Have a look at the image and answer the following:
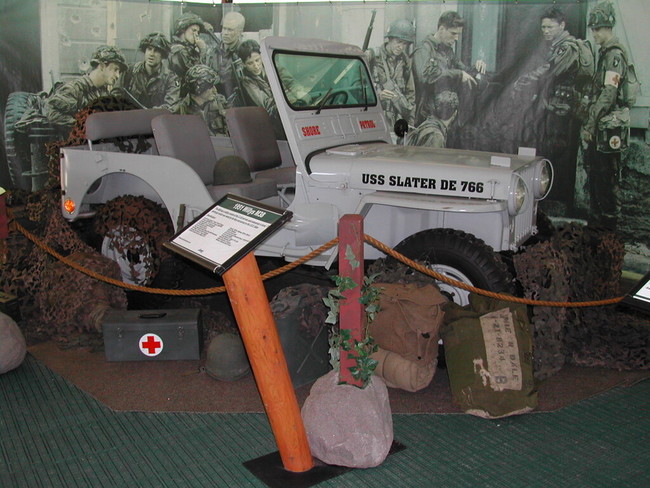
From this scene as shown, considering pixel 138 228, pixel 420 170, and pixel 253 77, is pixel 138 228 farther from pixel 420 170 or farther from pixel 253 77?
pixel 253 77

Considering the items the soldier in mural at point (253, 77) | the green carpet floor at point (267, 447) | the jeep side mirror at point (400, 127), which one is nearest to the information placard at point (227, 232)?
the green carpet floor at point (267, 447)

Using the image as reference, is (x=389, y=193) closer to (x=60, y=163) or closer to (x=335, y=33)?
(x=60, y=163)

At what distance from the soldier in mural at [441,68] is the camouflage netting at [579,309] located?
7.32 ft

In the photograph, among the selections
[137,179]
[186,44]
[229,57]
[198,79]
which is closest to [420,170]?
[137,179]

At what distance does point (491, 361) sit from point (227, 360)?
4.86 ft

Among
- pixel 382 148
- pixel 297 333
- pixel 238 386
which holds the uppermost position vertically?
pixel 382 148

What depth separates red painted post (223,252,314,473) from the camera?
9.68 feet

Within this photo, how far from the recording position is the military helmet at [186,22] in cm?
720

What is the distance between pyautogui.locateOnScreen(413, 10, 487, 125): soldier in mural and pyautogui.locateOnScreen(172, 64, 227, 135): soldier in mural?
205 centimetres

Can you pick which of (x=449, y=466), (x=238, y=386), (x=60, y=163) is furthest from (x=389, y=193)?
(x=60, y=163)

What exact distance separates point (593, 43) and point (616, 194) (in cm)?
126

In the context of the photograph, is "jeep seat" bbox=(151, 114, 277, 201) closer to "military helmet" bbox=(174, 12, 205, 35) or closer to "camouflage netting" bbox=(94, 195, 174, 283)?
"camouflage netting" bbox=(94, 195, 174, 283)

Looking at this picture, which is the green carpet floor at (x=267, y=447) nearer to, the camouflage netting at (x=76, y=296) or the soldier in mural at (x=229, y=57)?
the camouflage netting at (x=76, y=296)

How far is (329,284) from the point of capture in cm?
498
